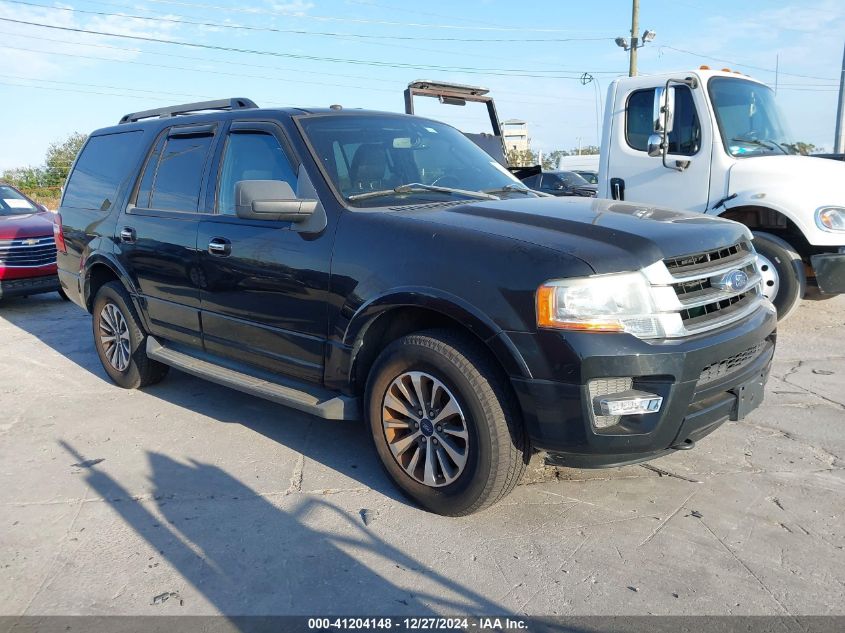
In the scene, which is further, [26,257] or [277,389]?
[26,257]

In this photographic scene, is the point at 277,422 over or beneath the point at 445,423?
beneath

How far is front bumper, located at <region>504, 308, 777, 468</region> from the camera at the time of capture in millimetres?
2652

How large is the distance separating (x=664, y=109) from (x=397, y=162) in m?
3.44

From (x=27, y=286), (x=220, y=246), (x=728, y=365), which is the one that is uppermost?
(x=220, y=246)

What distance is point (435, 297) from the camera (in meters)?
2.97

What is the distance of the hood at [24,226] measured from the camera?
8781 millimetres

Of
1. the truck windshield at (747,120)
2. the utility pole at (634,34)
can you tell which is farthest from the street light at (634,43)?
the truck windshield at (747,120)

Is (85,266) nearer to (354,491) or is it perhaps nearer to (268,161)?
(268,161)

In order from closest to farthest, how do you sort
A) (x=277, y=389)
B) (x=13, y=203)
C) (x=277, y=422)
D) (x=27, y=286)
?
(x=277, y=389) → (x=277, y=422) → (x=27, y=286) → (x=13, y=203)

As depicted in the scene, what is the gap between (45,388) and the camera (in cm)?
A: 553

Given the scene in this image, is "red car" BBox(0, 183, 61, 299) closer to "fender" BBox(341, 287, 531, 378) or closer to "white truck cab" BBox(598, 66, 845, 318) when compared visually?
"fender" BBox(341, 287, 531, 378)

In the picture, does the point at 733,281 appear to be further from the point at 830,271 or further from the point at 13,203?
the point at 13,203

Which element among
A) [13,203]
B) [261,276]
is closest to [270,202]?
[261,276]

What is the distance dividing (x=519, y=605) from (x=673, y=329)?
4.09 ft
